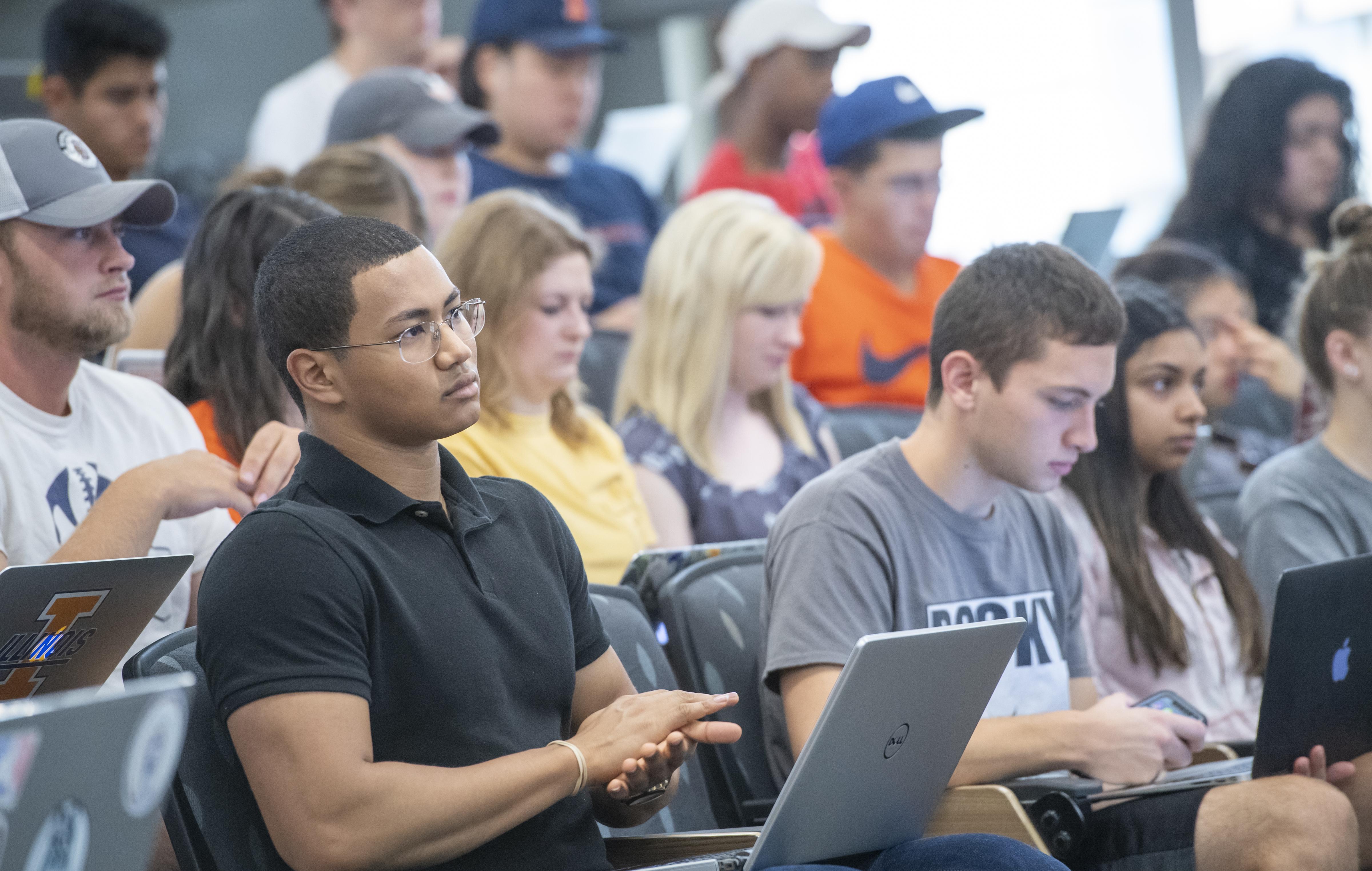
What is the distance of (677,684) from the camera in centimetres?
210

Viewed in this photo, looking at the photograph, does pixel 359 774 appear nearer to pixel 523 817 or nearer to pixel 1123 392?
pixel 523 817

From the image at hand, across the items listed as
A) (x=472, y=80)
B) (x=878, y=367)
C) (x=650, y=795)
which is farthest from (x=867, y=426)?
(x=650, y=795)

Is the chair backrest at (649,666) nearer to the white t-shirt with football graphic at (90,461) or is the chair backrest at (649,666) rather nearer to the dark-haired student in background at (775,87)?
the white t-shirt with football graphic at (90,461)

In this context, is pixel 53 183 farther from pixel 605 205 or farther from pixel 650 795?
pixel 605 205

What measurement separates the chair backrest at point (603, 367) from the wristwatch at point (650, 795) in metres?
2.11

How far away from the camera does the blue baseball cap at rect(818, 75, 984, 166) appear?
12.6 ft

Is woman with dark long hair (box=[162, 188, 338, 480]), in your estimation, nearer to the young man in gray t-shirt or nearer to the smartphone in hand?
the young man in gray t-shirt

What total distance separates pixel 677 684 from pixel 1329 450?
1.51 metres

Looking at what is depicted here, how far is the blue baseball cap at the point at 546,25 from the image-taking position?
4121mm

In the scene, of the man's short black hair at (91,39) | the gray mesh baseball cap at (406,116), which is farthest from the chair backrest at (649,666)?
the man's short black hair at (91,39)

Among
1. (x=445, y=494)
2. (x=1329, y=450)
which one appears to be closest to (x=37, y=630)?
(x=445, y=494)

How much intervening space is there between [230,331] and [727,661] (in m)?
0.98

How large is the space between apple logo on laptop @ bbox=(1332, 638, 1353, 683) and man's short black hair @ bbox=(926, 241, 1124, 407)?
0.54 m

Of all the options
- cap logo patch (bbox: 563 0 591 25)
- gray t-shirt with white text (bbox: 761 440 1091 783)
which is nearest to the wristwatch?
gray t-shirt with white text (bbox: 761 440 1091 783)
